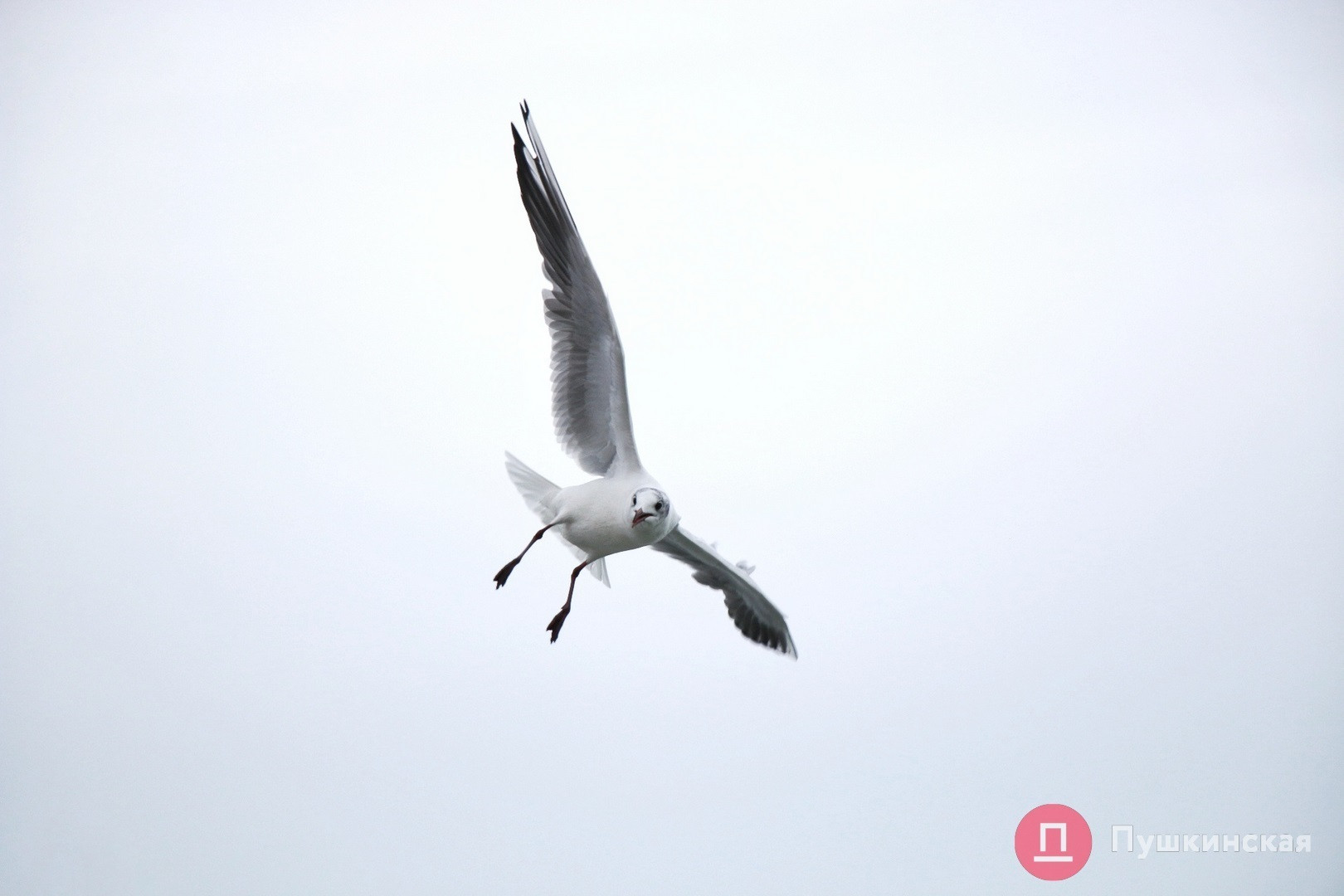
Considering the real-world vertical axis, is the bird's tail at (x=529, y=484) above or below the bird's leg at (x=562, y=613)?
above

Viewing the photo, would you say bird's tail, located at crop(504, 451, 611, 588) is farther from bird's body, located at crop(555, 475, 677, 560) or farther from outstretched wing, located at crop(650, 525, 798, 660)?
outstretched wing, located at crop(650, 525, 798, 660)

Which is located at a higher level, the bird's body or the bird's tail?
the bird's tail

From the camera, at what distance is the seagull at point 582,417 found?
442cm

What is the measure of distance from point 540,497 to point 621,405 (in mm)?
581

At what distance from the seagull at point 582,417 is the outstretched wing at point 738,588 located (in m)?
0.20

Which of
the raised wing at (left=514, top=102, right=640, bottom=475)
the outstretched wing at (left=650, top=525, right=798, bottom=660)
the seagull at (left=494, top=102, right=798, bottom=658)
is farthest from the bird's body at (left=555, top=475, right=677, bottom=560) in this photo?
the outstretched wing at (left=650, top=525, right=798, bottom=660)

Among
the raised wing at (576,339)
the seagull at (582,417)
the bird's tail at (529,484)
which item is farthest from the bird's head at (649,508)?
the bird's tail at (529,484)

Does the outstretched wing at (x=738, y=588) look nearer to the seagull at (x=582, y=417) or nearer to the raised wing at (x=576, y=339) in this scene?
the seagull at (x=582, y=417)

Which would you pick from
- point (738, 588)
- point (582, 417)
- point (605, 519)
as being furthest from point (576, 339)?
point (738, 588)

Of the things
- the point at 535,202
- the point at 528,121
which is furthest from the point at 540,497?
the point at 528,121

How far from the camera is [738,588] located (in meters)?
5.97

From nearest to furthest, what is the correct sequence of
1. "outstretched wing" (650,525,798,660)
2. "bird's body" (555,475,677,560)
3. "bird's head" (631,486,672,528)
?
"bird's head" (631,486,672,528), "bird's body" (555,475,677,560), "outstretched wing" (650,525,798,660)

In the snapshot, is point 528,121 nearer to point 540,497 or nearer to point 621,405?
point 621,405

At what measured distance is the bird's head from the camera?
4.35 m
